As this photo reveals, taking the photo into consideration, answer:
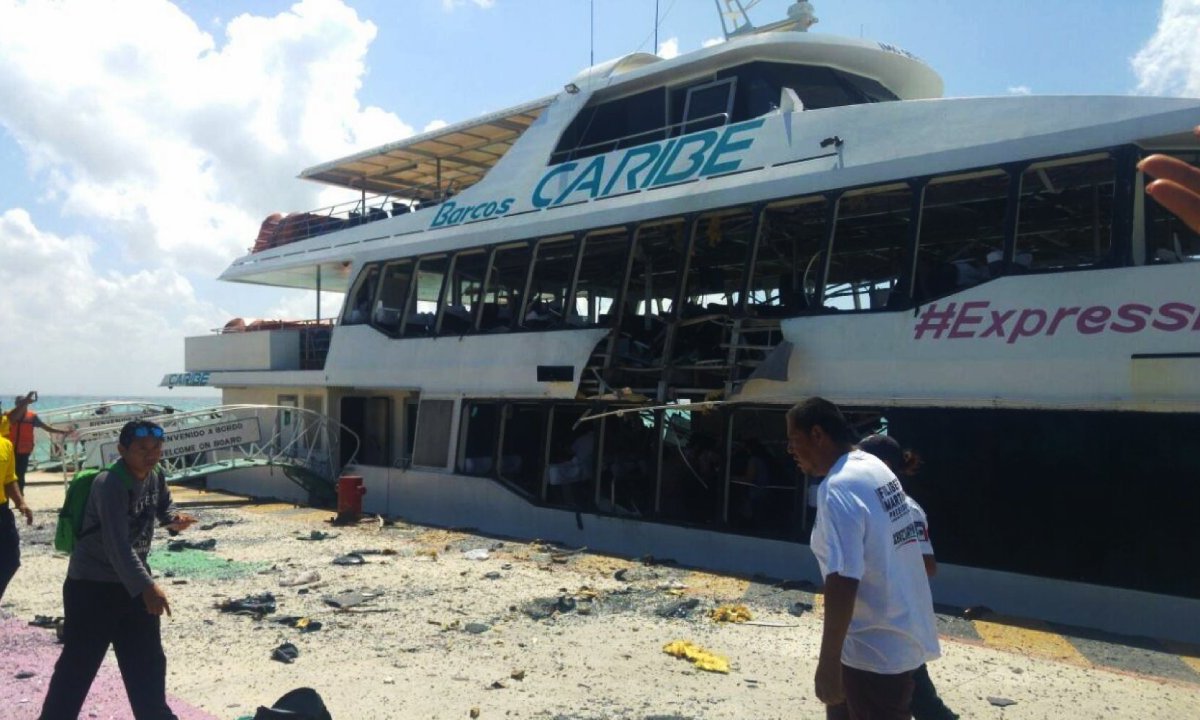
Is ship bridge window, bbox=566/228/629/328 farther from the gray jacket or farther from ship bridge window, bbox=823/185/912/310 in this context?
the gray jacket

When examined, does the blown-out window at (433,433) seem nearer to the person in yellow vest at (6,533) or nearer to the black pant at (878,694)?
the person in yellow vest at (6,533)

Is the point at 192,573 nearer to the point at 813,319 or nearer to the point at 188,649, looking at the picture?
the point at 188,649

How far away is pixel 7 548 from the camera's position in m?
5.80

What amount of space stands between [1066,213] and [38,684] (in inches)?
425

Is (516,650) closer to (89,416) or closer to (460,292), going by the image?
(460,292)

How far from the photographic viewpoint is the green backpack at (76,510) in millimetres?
4414

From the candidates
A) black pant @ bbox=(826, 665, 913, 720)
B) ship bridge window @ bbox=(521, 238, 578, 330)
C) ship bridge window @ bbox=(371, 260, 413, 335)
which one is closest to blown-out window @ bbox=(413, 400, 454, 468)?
ship bridge window @ bbox=(371, 260, 413, 335)

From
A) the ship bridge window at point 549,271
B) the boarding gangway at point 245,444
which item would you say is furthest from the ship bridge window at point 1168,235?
the boarding gangway at point 245,444

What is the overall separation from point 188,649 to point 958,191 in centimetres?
839

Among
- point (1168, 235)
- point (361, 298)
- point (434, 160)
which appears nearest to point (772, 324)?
point (1168, 235)

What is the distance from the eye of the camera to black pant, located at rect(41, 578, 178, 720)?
169 inches

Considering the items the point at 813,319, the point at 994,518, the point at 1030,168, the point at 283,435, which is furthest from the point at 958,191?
the point at 283,435

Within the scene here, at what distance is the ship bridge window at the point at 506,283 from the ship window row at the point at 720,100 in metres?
1.59

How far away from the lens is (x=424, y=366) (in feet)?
47.7
